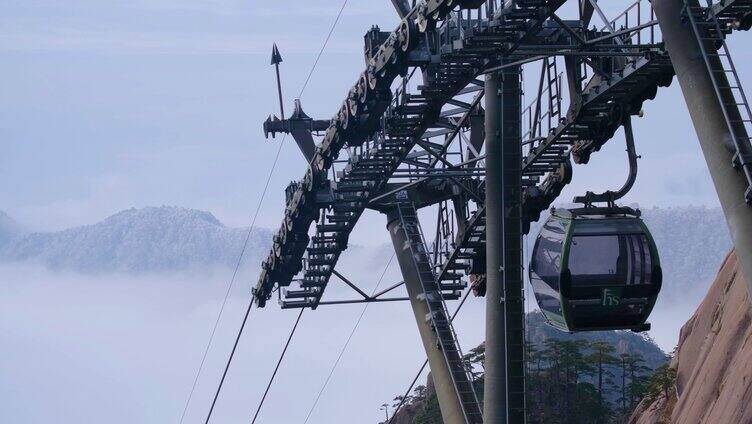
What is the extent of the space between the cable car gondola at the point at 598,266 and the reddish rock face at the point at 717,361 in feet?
32.0

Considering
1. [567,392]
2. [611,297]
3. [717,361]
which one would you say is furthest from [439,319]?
[567,392]

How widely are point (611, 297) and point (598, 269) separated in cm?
46

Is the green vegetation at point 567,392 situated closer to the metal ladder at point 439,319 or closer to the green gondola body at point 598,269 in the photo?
the metal ladder at point 439,319

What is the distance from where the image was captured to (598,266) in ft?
66.6

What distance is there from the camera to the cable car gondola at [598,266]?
66.1ft

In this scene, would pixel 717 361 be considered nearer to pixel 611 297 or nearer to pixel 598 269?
pixel 611 297

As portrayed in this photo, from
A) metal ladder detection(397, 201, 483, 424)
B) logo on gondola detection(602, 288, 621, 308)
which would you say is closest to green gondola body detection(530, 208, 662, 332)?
logo on gondola detection(602, 288, 621, 308)

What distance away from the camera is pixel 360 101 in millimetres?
24344

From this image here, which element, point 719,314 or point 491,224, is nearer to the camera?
point 491,224

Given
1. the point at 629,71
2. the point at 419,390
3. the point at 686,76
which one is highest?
the point at 629,71

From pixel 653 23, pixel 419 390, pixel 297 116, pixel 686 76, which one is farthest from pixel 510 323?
pixel 419 390

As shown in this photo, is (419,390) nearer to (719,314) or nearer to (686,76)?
(719,314)

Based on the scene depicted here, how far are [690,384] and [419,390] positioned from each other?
131 feet

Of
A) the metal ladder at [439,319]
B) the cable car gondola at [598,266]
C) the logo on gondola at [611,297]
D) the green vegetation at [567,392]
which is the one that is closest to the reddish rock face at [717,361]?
the metal ladder at [439,319]
